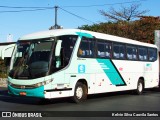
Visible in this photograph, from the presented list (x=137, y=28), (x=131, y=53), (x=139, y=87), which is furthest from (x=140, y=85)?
(x=137, y=28)

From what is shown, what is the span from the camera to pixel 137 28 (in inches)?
1682

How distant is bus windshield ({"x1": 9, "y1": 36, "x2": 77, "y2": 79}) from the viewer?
14.6 metres

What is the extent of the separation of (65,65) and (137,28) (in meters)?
28.7

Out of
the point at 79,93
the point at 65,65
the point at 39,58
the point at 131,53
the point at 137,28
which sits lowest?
the point at 79,93

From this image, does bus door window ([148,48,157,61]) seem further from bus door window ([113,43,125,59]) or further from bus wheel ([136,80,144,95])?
bus door window ([113,43,125,59])

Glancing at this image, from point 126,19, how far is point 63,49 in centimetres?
3333

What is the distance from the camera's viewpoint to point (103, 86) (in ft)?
59.0

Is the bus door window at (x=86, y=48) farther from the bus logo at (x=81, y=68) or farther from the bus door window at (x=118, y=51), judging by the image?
the bus door window at (x=118, y=51)

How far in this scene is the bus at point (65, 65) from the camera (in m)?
14.6

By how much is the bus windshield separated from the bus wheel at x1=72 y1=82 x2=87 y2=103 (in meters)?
1.40

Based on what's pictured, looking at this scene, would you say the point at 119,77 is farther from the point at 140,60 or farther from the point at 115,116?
the point at 115,116

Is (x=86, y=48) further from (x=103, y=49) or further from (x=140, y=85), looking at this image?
(x=140, y=85)

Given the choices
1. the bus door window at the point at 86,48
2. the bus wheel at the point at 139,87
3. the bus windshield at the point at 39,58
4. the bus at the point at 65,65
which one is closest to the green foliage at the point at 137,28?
the bus wheel at the point at 139,87

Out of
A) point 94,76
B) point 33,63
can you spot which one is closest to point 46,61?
point 33,63
